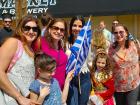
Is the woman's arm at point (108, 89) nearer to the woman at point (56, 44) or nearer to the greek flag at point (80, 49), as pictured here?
the greek flag at point (80, 49)

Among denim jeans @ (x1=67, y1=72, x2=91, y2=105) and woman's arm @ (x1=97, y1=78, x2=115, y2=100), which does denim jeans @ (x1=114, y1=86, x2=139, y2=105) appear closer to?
woman's arm @ (x1=97, y1=78, x2=115, y2=100)

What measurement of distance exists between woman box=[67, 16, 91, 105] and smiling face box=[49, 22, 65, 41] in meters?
0.68

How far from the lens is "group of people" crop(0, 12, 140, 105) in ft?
13.7

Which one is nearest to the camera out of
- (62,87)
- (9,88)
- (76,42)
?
(9,88)

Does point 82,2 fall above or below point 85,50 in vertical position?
above

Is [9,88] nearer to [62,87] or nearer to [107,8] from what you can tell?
[62,87]

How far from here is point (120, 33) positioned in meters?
6.71

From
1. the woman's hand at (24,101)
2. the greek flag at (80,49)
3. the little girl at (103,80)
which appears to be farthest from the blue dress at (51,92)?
the little girl at (103,80)

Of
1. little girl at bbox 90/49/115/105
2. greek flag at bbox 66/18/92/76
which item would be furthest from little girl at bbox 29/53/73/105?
little girl at bbox 90/49/115/105

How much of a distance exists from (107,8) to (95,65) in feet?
20.7

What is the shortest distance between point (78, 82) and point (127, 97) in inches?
54.8

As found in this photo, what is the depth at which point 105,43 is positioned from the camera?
9.05m

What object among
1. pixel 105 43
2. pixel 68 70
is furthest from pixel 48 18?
pixel 105 43

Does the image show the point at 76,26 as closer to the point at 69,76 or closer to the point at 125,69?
the point at 69,76
